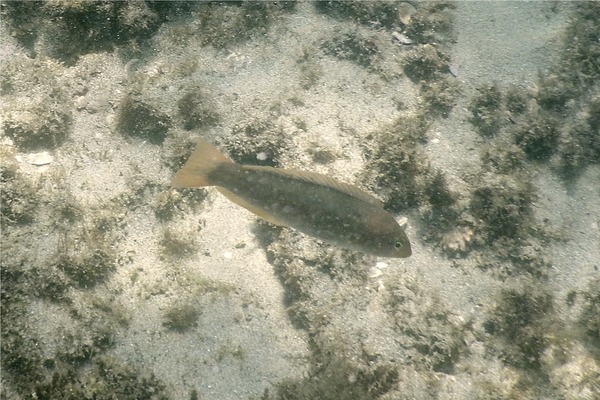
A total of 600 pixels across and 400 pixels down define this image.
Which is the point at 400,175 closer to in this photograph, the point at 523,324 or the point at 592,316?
the point at 523,324

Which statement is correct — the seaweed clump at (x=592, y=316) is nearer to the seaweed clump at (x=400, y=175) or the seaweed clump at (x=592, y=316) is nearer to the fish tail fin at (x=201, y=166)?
the seaweed clump at (x=400, y=175)

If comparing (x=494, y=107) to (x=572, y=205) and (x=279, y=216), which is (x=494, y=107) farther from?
(x=279, y=216)

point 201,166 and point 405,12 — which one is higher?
point 405,12

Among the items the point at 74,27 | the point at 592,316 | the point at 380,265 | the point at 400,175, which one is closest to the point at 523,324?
the point at 592,316

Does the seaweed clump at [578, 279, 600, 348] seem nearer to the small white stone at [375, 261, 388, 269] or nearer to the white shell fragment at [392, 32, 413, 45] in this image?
the small white stone at [375, 261, 388, 269]

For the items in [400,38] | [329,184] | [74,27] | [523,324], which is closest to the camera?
[329,184]

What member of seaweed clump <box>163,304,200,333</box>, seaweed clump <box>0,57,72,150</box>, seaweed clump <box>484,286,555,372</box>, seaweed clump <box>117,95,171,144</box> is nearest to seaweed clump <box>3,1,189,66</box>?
seaweed clump <box>0,57,72,150</box>

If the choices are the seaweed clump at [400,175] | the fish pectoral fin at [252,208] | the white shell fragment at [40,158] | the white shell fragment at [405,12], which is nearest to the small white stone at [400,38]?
the white shell fragment at [405,12]

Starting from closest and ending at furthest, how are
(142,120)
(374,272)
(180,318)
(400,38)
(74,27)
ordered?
(180,318)
(374,272)
(142,120)
(74,27)
(400,38)
